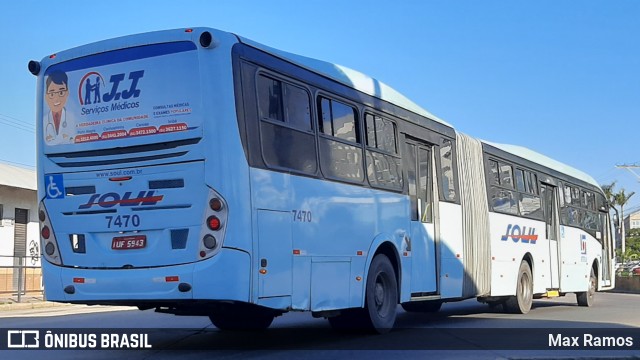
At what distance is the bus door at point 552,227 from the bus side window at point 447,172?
17.9 ft

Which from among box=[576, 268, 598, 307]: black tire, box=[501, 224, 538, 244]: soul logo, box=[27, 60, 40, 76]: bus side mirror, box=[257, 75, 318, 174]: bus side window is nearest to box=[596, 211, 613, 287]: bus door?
box=[576, 268, 598, 307]: black tire

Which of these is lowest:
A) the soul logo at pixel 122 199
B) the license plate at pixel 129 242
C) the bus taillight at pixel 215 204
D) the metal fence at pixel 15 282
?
the metal fence at pixel 15 282

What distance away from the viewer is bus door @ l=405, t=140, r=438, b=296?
37.6ft

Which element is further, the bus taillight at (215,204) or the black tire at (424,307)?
the black tire at (424,307)

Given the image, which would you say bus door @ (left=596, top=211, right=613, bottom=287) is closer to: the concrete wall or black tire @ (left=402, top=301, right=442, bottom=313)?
black tire @ (left=402, top=301, right=442, bottom=313)

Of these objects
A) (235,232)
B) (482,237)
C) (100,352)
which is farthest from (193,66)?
(482,237)

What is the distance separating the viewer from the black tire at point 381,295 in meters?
10.1

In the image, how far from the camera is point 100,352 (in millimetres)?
9250

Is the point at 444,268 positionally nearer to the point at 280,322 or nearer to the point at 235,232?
the point at 280,322

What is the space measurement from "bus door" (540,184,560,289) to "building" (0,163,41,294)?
15.6 m

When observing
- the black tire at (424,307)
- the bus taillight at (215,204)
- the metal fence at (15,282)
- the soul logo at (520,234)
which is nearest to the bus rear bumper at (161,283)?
the bus taillight at (215,204)

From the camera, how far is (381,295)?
10547 mm

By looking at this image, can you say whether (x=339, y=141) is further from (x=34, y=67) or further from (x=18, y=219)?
(x=18, y=219)

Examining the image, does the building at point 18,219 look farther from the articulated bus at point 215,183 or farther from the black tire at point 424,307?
the articulated bus at point 215,183
